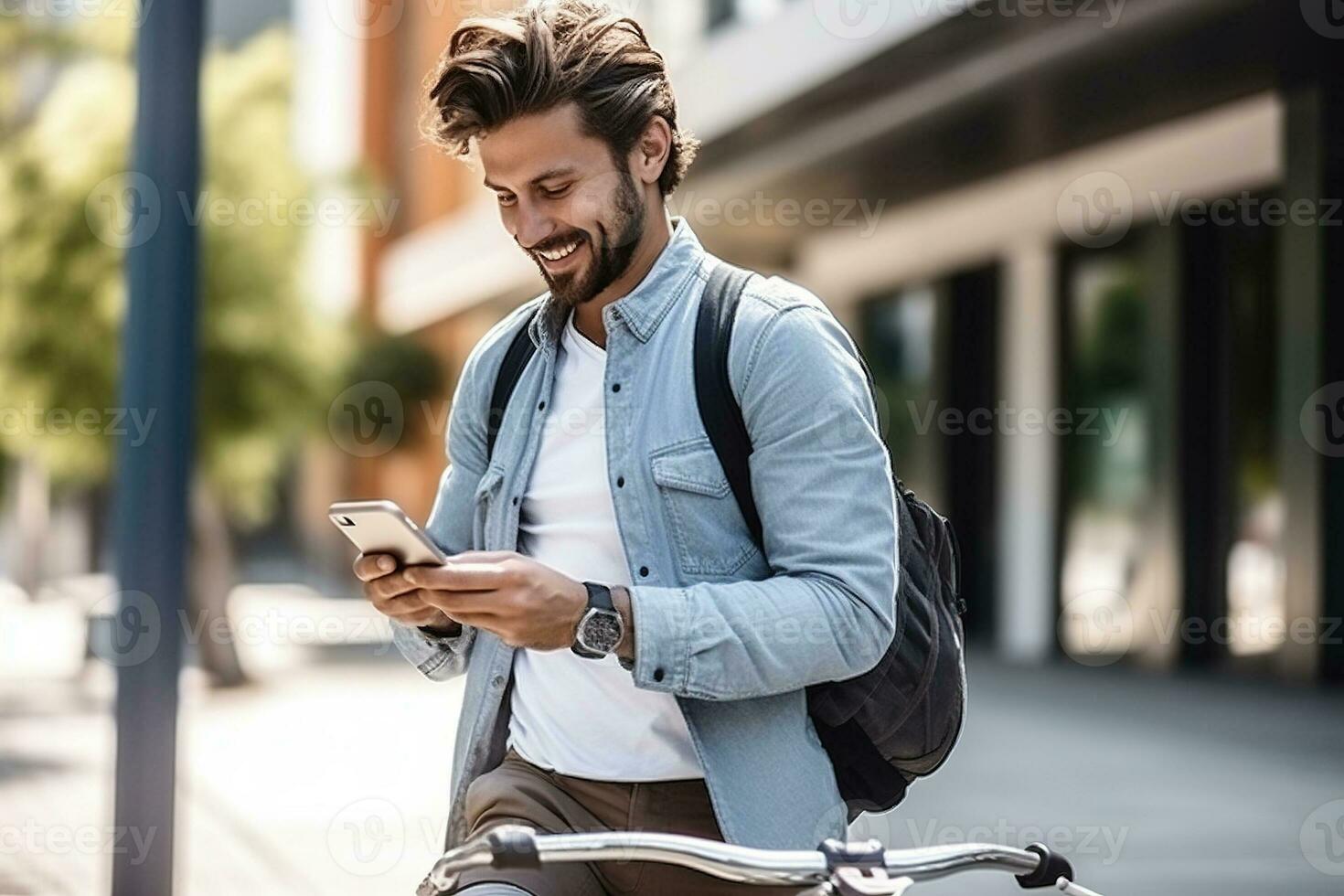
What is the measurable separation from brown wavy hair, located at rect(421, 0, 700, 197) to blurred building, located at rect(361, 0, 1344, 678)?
27.5ft

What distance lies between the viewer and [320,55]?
4697 cm

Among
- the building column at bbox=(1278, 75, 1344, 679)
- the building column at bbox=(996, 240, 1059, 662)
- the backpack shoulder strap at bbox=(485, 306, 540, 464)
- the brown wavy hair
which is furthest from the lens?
the building column at bbox=(996, 240, 1059, 662)

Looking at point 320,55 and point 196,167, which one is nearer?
point 196,167

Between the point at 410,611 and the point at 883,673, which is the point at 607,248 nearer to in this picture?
the point at 410,611

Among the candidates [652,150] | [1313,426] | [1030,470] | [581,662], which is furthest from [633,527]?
[1030,470]

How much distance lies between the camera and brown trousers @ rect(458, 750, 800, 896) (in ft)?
7.29

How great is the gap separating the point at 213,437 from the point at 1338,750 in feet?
30.3

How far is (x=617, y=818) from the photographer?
89.3 inches

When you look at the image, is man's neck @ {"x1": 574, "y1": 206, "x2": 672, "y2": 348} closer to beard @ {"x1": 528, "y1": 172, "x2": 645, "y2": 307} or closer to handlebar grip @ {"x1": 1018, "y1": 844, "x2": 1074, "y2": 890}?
beard @ {"x1": 528, "y1": 172, "x2": 645, "y2": 307}

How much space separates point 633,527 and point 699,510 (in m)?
0.08

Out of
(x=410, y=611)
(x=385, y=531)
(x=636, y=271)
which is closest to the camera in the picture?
(x=385, y=531)

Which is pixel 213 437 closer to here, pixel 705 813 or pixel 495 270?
pixel 495 270

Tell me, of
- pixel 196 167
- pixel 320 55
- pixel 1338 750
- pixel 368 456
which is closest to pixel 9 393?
pixel 1338 750

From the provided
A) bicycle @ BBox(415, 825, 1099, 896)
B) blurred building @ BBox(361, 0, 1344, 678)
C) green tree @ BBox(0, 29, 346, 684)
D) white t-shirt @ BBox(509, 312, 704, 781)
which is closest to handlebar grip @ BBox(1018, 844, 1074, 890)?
bicycle @ BBox(415, 825, 1099, 896)
